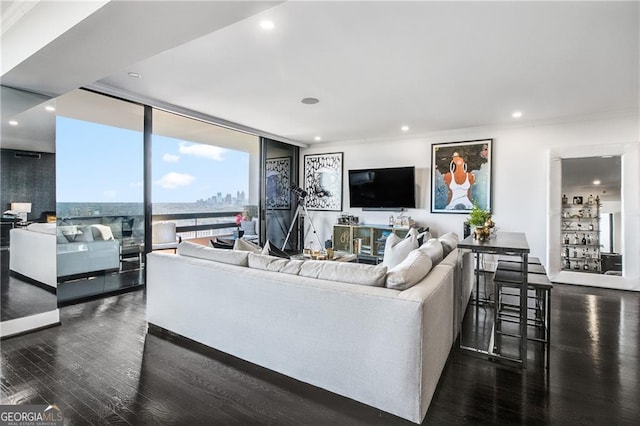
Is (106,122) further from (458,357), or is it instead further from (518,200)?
(518,200)

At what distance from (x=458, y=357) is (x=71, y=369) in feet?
9.09

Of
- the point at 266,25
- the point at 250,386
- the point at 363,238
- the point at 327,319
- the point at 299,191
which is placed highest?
the point at 266,25

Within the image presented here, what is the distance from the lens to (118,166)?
3.99 metres

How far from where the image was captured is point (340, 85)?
11.5 ft

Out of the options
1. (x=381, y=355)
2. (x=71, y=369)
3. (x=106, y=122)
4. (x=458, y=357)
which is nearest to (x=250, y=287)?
(x=381, y=355)

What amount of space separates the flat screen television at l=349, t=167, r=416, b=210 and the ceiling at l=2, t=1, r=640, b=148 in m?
1.42

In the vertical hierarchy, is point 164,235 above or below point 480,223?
below

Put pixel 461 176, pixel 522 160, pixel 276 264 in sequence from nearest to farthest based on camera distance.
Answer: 1. pixel 276 264
2. pixel 522 160
3. pixel 461 176

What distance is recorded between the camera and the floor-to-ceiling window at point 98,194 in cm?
357

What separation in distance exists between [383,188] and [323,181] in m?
1.41

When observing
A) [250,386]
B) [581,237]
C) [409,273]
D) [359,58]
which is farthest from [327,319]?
[581,237]

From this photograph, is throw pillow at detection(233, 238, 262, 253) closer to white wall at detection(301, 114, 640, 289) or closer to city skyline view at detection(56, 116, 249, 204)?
city skyline view at detection(56, 116, 249, 204)

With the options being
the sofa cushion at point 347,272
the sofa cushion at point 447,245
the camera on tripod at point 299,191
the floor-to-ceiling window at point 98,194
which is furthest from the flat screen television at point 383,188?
the sofa cushion at point 347,272

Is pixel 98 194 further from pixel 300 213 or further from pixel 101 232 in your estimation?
pixel 300 213
